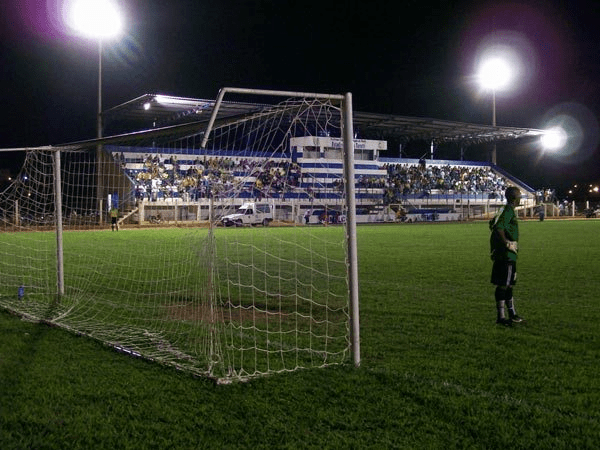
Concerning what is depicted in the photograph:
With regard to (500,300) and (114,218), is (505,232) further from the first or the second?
(114,218)

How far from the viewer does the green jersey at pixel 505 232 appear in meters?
7.11

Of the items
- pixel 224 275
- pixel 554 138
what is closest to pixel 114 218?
pixel 224 275

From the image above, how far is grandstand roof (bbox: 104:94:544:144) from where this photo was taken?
37.2m

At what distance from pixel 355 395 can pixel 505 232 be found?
3.49 meters

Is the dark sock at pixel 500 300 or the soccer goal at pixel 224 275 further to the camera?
the dark sock at pixel 500 300

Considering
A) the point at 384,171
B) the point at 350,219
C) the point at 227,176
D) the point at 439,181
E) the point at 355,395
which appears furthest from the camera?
the point at 439,181

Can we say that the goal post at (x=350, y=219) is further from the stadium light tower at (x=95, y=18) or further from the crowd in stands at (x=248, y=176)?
the stadium light tower at (x=95, y=18)

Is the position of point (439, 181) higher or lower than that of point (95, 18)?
lower

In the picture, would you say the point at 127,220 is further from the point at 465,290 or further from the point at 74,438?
the point at 74,438

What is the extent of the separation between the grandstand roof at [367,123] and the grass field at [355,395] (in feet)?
92.9

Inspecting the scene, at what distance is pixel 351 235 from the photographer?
5.49 metres

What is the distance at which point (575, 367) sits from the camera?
208 inches

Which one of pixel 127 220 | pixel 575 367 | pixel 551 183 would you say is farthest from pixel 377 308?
pixel 551 183

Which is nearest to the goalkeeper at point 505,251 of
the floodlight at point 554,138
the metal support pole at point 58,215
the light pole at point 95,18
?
the metal support pole at point 58,215
